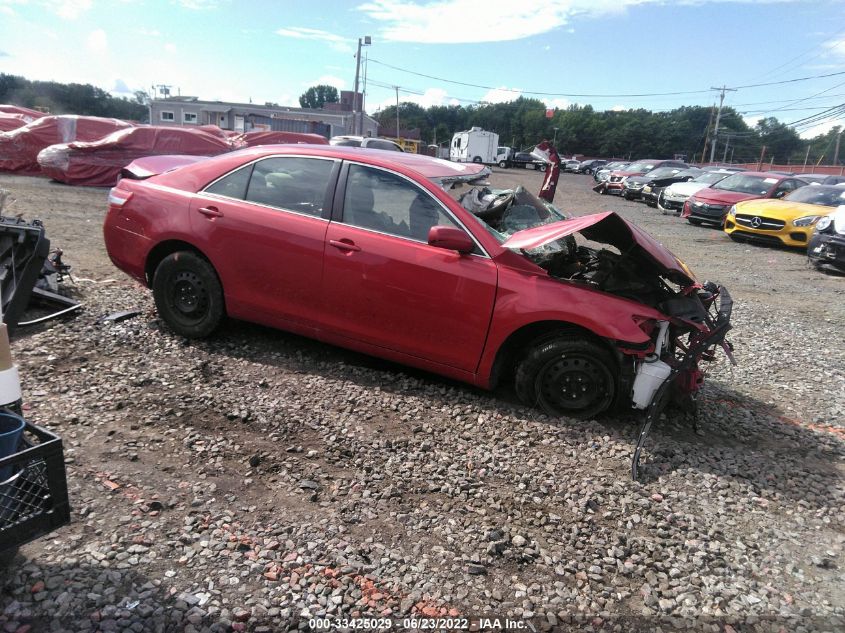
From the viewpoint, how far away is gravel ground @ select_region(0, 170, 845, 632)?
2.36 m

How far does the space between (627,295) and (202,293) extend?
3.27 metres

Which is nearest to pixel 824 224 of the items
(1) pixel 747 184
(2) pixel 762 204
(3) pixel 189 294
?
(2) pixel 762 204

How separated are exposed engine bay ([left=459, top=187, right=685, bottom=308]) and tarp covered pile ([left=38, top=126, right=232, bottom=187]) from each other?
44.8 feet

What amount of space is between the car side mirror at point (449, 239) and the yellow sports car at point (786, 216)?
37.0ft

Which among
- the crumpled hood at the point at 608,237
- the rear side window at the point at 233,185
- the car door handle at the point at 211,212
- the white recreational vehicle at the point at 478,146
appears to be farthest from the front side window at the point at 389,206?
the white recreational vehicle at the point at 478,146

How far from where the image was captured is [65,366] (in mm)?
4168

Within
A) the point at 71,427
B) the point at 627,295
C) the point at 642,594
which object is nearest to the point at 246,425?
the point at 71,427

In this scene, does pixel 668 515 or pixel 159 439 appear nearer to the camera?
pixel 668 515

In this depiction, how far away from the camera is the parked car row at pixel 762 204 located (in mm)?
10281

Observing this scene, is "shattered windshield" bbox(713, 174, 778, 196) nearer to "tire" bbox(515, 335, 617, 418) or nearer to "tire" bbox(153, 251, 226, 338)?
"tire" bbox(515, 335, 617, 418)

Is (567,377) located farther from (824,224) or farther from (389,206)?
(824,224)

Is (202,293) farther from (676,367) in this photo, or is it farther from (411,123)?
(411,123)

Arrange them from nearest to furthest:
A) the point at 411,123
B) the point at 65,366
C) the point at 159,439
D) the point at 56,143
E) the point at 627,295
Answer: the point at 159,439 < the point at 627,295 < the point at 65,366 < the point at 56,143 < the point at 411,123

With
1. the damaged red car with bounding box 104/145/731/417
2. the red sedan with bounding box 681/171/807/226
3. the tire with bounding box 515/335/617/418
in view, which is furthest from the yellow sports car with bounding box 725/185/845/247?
the tire with bounding box 515/335/617/418
